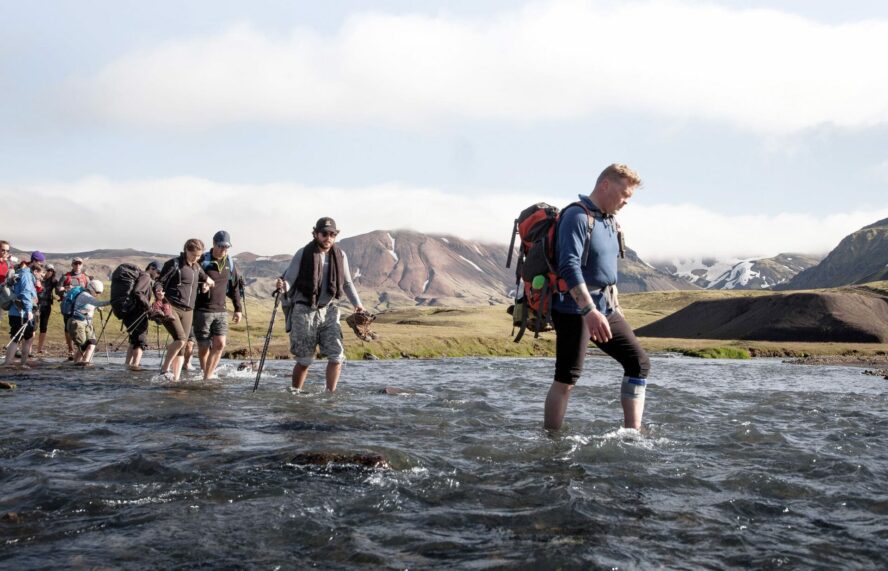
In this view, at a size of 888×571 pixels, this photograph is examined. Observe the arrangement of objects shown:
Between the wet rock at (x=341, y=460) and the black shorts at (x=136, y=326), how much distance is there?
1281 centimetres

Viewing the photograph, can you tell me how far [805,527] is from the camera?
5434 millimetres

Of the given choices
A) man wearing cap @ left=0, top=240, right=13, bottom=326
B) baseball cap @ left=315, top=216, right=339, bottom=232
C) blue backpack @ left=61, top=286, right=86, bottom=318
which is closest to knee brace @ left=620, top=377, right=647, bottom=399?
baseball cap @ left=315, top=216, right=339, bottom=232

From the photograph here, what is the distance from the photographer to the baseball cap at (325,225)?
13.1 metres

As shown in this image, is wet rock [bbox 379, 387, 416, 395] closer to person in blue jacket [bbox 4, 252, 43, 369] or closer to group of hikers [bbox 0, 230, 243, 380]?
group of hikers [bbox 0, 230, 243, 380]

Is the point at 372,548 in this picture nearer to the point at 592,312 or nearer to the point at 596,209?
the point at 592,312

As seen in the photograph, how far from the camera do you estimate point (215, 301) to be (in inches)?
644

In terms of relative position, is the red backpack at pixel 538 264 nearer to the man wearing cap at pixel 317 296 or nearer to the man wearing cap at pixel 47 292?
the man wearing cap at pixel 317 296

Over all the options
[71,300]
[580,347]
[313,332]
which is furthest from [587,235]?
[71,300]

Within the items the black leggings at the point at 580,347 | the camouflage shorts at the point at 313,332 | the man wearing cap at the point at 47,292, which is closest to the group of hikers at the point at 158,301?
the man wearing cap at the point at 47,292

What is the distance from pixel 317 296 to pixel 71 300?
1219cm

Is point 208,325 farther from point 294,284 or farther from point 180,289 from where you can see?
point 294,284

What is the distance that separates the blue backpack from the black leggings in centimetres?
1719

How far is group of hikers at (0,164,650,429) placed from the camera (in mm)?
8953

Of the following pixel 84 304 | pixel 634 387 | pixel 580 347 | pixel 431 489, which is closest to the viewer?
pixel 431 489
